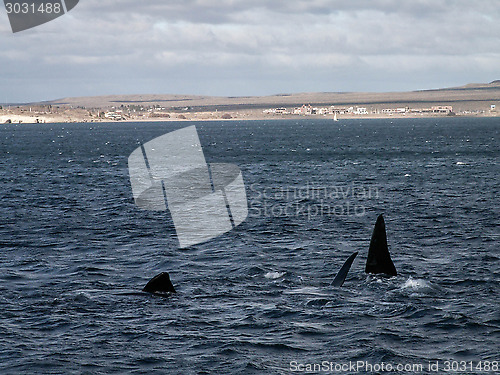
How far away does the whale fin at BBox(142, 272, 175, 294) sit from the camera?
878 inches

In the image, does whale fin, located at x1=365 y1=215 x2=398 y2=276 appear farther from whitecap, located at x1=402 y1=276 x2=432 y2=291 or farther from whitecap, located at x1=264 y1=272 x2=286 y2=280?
whitecap, located at x1=264 y1=272 x2=286 y2=280

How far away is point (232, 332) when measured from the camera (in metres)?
18.5

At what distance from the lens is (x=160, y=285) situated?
73.5 ft

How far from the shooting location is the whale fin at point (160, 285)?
2230cm

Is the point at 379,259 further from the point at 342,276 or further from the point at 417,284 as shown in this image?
the point at 342,276

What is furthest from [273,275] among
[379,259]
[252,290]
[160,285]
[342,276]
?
[160,285]

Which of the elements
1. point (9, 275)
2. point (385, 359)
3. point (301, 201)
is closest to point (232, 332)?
point (385, 359)

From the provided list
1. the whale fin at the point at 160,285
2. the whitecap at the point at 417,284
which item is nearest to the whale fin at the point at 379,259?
the whitecap at the point at 417,284

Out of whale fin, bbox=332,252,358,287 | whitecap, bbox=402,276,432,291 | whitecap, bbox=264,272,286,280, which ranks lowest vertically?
whitecap, bbox=402,276,432,291

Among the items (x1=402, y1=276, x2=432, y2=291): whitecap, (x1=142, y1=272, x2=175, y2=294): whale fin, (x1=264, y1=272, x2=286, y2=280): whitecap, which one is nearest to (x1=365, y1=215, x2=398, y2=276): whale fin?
(x1=402, y1=276, x2=432, y2=291): whitecap

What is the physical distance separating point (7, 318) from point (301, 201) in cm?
3166

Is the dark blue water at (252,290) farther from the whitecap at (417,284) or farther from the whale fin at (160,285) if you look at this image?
the whale fin at (160,285)

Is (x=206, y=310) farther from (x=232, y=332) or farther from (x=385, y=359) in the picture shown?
(x=385, y=359)

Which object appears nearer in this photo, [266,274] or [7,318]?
[7,318]
